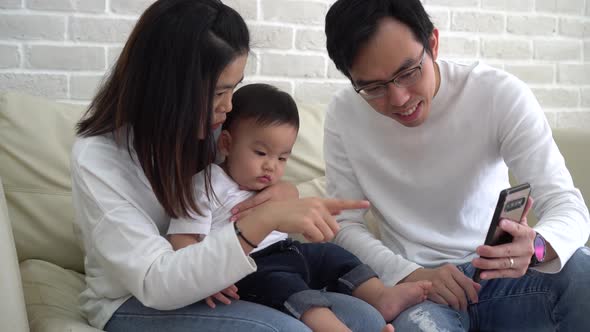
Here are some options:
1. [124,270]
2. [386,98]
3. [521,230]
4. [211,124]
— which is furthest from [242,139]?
[521,230]

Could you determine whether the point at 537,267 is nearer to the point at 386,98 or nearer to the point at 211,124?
the point at 386,98

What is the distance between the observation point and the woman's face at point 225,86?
135cm

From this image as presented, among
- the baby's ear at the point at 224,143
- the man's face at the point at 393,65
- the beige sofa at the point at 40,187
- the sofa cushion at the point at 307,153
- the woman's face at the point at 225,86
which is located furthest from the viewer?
the sofa cushion at the point at 307,153

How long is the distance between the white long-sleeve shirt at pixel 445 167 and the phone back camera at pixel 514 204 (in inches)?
7.8

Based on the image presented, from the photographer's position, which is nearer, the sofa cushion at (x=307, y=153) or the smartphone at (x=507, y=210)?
the smartphone at (x=507, y=210)

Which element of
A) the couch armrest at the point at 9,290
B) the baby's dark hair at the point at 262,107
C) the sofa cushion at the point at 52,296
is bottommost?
the sofa cushion at the point at 52,296

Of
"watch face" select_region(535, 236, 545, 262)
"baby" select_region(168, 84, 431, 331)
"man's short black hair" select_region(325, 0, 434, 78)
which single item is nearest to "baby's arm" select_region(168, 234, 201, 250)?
"baby" select_region(168, 84, 431, 331)

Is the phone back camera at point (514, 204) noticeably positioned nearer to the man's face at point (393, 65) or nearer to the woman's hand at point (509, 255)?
the woman's hand at point (509, 255)

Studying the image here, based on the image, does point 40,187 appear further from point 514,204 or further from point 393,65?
point 514,204

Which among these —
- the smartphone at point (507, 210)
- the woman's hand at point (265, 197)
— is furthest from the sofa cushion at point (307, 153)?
the smartphone at point (507, 210)

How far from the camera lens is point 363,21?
4.82 feet

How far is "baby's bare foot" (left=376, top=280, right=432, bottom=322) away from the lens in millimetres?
1445

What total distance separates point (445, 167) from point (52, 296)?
85 centimetres

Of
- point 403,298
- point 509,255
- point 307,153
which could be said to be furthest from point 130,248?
point 307,153
